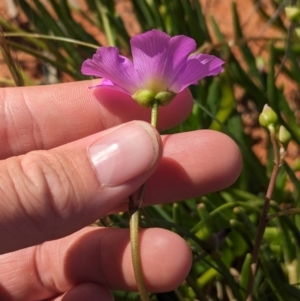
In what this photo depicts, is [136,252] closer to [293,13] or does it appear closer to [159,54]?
[159,54]

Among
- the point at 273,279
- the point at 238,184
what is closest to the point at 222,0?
the point at 238,184

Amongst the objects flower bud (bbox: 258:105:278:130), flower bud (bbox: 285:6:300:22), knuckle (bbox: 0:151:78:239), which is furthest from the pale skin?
flower bud (bbox: 285:6:300:22)

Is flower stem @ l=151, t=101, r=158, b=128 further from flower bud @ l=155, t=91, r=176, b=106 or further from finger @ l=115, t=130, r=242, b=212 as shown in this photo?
finger @ l=115, t=130, r=242, b=212

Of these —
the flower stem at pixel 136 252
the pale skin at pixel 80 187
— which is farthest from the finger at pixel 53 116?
the flower stem at pixel 136 252

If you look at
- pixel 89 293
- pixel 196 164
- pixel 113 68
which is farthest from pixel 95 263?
pixel 113 68

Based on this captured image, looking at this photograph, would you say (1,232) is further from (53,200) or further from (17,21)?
(17,21)
